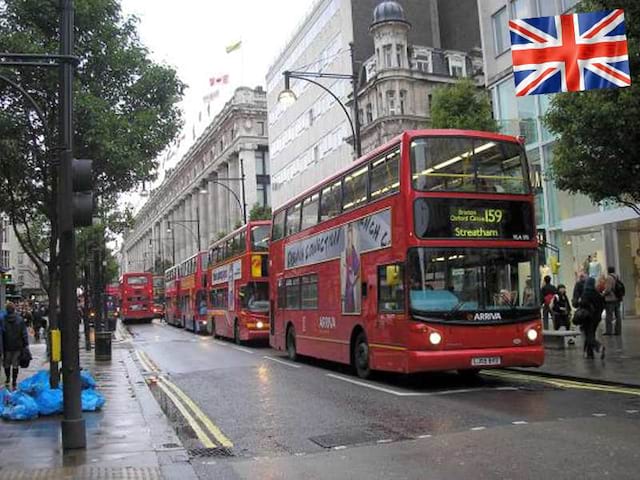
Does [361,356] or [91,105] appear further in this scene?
[361,356]

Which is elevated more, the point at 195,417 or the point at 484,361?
the point at 484,361

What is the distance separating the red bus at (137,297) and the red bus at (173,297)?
376 centimetres

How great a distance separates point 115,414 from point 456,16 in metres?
48.3

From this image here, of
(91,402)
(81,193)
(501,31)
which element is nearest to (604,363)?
(91,402)

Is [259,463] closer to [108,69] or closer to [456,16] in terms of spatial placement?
[108,69]

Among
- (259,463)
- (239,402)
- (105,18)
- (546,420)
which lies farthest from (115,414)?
(105,18)

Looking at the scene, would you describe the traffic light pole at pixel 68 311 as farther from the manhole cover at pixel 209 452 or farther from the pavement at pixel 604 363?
the pavement at pixel 604 363

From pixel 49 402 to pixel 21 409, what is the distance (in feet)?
1.53

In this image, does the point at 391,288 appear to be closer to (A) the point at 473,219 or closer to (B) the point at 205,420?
(A) the point at 473,219

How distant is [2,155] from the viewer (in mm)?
13234

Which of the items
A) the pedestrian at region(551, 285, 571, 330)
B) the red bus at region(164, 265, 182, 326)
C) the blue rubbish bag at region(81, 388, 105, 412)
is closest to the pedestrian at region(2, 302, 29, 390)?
the blue rubbish bag at region(81, 388, 105, 412)

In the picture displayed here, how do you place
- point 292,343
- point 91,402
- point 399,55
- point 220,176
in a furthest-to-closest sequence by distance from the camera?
point 220,176, point 399,55, point 292,343, point 91,402

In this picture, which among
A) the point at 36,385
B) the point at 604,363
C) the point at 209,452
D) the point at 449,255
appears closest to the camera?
the point at 209,452

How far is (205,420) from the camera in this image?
1034cm
